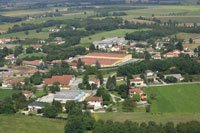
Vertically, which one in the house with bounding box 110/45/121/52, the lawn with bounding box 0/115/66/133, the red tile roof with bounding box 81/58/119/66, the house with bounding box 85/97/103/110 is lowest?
the house with bounding box 110/45/121/52

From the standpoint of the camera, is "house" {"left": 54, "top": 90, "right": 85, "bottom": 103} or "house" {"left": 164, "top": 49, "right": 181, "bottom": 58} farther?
"house" {"left": 164, "top": 49, "right": 181, "bottom": 58}

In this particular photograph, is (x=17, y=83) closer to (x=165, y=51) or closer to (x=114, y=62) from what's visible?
(x=114, y=62)

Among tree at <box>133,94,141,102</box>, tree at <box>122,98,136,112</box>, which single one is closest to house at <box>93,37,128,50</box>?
tree at <box>133,94,141,102</box>

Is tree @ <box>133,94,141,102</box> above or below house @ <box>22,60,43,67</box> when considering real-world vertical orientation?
above

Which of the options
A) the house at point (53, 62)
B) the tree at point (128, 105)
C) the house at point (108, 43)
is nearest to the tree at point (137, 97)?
the tree at point (128, 105)

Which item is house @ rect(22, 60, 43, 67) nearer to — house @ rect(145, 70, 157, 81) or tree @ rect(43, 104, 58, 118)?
house @ rect(145, 70, 157, 81)

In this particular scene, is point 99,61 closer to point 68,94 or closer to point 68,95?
point 68,94

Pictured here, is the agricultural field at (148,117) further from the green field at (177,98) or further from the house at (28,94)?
the house at (28,94)

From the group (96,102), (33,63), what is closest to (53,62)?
(33,63)
